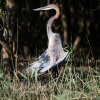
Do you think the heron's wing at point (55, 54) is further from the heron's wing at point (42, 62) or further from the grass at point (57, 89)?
the grass at point (57, 89)

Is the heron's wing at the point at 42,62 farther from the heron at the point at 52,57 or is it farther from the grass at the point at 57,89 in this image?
the grass at the point at 57,89

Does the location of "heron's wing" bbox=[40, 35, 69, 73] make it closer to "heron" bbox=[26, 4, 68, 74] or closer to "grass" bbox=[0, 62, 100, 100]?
"heron" bbox=[26, 4, 68, 74]

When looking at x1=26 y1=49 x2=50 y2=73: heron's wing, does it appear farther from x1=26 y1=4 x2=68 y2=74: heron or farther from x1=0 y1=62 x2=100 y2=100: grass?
x1=0 y1=62 x2=100 y2=100: grass

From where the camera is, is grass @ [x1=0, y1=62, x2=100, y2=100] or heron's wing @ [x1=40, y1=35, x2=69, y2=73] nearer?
grass @ [x1=0, y1=62, x2=100, y2=100]

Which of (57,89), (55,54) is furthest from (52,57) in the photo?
(57,89)

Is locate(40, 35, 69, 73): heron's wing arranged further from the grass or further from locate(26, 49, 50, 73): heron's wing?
the grass

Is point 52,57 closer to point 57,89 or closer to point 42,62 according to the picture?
point 42,62

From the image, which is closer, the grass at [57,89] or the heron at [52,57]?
the grass at [57,89]

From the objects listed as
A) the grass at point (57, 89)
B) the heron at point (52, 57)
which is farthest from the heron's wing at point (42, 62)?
the grass at point (57, 89)

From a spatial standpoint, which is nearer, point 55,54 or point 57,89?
point 57,89

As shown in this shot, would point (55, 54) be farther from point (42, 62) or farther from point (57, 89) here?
point (57, 89)

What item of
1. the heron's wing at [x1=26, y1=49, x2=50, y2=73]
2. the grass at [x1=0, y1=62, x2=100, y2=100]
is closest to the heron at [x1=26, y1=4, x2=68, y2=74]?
the heron's wing at [x1=26, y1=49, x2=50, y2=73]

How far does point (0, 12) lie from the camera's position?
7.62 meters

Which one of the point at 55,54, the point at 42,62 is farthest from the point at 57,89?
the point at 55,54
